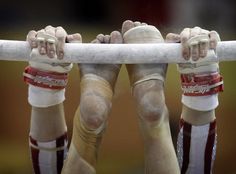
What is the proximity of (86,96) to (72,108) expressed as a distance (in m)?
0.64

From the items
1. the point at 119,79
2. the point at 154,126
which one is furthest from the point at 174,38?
the point at 119,79

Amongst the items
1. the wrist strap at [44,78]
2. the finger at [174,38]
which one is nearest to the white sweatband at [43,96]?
the wrist strap at [44,78]

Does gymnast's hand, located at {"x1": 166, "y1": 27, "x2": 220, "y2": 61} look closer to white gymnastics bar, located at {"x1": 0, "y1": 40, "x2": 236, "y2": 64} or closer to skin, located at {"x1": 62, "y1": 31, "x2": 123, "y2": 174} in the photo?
white gymnastics bar, located at {"x1": 0, "y1": 40, "x2": 236, "y2": 64}

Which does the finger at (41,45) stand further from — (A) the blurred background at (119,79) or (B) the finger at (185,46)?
(A) the blurred background at (119,79)

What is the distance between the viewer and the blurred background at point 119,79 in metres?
1.70

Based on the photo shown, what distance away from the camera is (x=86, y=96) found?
3.55 feet

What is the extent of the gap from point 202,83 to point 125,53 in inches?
7.7

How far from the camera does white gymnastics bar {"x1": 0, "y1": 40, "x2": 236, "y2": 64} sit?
1.06 meters

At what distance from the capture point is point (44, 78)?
3.78 ft

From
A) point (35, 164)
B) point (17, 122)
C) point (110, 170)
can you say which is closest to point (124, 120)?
point (110, 170)

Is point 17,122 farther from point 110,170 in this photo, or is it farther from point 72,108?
point 110,170

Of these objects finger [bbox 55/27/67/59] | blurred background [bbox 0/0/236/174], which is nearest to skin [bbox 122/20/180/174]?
finger [bbox 55/27/67/59]

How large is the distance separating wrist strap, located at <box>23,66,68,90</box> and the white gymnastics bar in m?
0.08

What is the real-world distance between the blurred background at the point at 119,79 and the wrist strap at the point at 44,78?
53 cm
